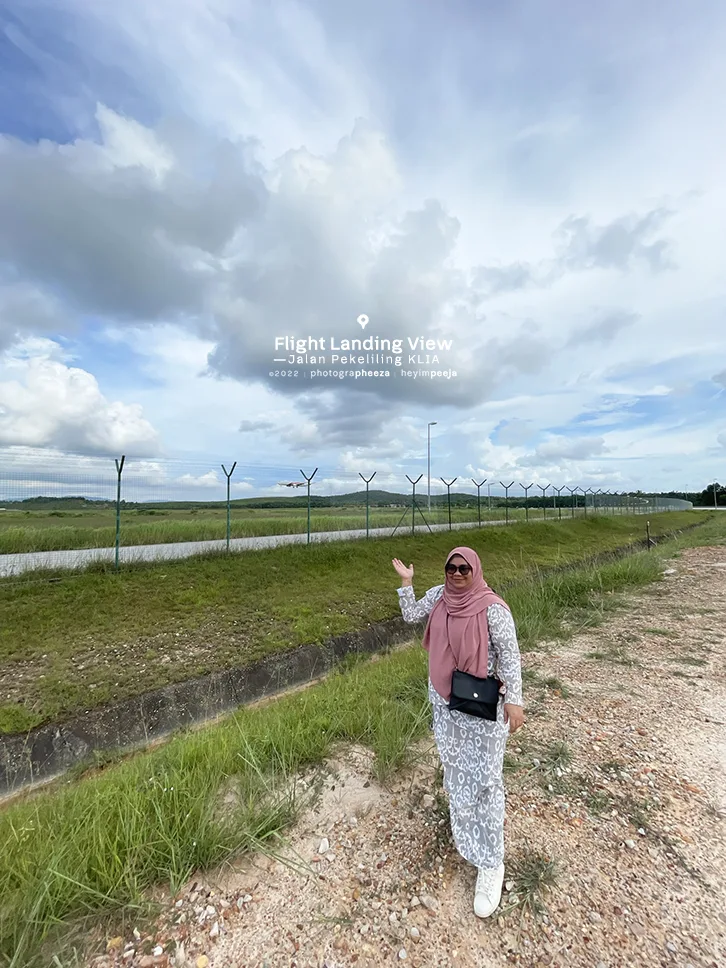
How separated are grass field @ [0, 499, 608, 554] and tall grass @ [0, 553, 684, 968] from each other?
32.2 ft

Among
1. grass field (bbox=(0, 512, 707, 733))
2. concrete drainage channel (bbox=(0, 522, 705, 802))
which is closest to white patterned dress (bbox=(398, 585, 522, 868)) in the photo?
concrete drainage channel (bbox=(0, 522, 705, 802))

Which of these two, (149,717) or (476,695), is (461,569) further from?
(149,717)

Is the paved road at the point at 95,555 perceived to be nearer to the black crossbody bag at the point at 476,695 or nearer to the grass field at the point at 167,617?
the grass field at the point at 167,617

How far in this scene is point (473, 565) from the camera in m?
2.31

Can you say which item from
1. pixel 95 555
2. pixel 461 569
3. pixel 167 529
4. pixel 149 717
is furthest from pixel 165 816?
pixel 167 529

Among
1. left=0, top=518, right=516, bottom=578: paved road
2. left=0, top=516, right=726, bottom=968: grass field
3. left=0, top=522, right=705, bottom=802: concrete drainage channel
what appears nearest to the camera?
left=0, top=516, right=726, bottom=968: grass field

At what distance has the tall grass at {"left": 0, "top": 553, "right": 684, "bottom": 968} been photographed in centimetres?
215

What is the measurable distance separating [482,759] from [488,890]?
586mm

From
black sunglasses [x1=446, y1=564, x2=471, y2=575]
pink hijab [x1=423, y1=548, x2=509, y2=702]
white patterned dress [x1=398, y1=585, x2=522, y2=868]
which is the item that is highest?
black sunglasses [x1=446, y1=564, x2=471, y2=575]

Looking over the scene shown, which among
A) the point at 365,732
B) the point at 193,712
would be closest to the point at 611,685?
the point at 365,732

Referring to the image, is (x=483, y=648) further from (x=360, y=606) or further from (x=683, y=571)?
(x=683, y=571)

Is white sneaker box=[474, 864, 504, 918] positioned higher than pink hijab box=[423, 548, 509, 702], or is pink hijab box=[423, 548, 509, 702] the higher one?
pink hijab box=[423, 548, 509, 702]

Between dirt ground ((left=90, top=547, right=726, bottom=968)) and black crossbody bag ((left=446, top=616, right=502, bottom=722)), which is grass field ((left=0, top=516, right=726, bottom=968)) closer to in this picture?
dirt ground ((left=90, top=547, right=726, bottom=968))

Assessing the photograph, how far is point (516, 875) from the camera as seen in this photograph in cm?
240
